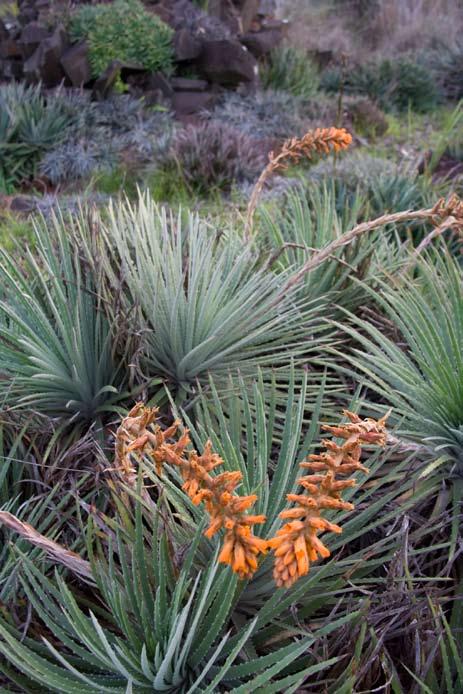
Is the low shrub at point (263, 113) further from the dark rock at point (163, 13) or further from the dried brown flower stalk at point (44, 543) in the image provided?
the dried brown flower stalk at point (44, 543)

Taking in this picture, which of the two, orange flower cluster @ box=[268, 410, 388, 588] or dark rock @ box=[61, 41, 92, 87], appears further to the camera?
dark rock @ box=[61, 41, 92, 87]

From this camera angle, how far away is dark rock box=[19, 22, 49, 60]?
8.32m

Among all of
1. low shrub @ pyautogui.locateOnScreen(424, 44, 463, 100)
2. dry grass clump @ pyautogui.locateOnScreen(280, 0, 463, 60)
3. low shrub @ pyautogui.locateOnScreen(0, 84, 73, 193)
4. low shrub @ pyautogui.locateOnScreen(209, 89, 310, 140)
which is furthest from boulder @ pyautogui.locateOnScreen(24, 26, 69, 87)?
dry grass clump @ pyautogui.locateOnScreen(280, 0, 463, 60)

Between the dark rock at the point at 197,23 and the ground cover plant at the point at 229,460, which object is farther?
the dark rock at the point at 197,23

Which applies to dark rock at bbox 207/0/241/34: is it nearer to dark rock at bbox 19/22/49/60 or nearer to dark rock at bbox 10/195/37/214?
dark rock at bbox 19/22/49/60

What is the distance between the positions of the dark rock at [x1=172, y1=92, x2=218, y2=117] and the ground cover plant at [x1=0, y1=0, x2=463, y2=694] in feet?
20.4

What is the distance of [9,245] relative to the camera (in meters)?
3.85

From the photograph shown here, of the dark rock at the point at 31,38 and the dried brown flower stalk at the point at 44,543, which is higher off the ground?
the dark rock at the point at 31,38

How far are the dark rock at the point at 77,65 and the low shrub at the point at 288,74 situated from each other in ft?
8.61

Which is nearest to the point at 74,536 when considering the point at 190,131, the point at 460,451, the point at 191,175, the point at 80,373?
the point at 80,373

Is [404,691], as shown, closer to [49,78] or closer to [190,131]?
[190,131]

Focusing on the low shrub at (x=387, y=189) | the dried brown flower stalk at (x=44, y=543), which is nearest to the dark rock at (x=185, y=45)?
the low shrub at (x=387, y=189)

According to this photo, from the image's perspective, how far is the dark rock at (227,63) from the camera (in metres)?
8.59

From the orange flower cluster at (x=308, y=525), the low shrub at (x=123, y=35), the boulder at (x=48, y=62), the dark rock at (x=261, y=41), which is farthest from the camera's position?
the dark rock at (x=261, y=41)
